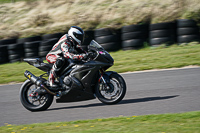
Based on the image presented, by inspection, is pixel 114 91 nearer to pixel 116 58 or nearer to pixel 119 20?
pixel 116 58

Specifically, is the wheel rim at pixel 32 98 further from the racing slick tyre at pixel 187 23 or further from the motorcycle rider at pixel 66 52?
the racing slick tyre at pixel 187 23

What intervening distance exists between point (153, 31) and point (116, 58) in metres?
2.19

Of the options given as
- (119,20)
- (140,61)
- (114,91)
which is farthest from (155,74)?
(119,20)

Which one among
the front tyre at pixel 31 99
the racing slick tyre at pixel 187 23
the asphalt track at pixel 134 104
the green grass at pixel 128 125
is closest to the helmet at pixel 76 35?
the front tyre at pixel 31 99

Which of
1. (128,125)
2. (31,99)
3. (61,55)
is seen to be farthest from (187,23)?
(128,125)

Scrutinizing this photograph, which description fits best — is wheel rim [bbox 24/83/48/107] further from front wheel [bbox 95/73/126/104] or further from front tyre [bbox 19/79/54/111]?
front wheel [bbox 95/73/126/104]

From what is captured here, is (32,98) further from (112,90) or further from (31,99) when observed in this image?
(112,90)

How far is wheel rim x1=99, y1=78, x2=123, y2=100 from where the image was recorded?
6.42 m

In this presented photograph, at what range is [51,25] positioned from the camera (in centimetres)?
1911

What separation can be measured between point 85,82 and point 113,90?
0.62 meters

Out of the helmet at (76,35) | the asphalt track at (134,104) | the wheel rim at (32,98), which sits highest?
the helmet at (76,35)

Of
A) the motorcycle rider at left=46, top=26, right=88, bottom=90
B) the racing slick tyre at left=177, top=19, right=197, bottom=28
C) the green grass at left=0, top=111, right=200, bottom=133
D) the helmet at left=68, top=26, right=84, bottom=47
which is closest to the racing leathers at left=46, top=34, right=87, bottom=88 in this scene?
the motorcycle rider at left=46, top=26, right=88, bottom=90

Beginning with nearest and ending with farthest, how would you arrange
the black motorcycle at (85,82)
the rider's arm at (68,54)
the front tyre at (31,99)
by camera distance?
the rider's arm at (68,54) < the black motorcycle at (85,82) < the front tyre at (31,99)

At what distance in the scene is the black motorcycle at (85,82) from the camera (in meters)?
6.37
